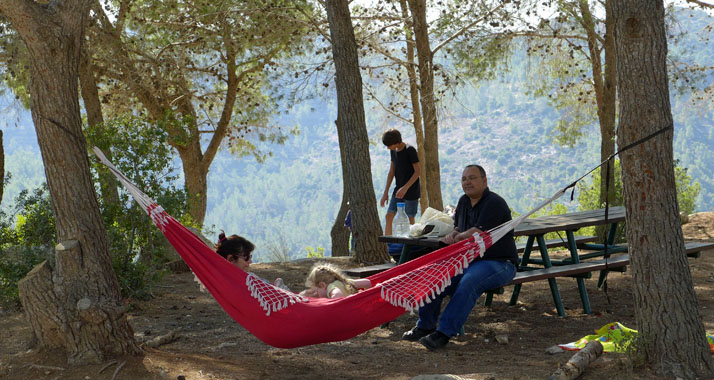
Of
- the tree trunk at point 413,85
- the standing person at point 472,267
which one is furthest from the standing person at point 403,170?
the tree trunk at point 413,85

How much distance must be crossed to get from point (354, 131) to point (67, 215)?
10.4 ft

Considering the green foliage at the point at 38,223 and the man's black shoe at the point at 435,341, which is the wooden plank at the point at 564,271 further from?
the green foliage at the point at 38,223

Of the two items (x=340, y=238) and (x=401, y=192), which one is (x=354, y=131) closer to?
(x=401, y=192)

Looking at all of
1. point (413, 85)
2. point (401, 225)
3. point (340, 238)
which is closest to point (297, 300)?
point (401, 225)

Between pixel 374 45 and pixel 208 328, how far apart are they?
6.33 m

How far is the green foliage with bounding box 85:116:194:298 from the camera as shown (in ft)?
15.5

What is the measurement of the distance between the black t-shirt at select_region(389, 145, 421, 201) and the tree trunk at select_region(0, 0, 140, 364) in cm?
319

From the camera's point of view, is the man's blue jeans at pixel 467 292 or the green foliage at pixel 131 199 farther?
the green foliage at pixel 131 199

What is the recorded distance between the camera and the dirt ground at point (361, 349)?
2887mm

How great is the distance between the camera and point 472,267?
3.60 meters

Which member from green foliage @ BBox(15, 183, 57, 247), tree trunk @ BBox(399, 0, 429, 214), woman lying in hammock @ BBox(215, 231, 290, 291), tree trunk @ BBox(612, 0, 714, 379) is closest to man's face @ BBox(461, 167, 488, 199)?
tree trunk @ BBox(612, 0, 714, 379)

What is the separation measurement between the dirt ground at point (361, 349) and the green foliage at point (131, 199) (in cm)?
29

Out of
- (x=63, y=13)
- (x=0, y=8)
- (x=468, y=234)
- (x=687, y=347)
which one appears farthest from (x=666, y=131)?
(x=0, y=8)

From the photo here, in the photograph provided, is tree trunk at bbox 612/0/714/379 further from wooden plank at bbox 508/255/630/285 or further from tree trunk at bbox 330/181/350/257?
tree trunk at bbox 330/181/350/257
